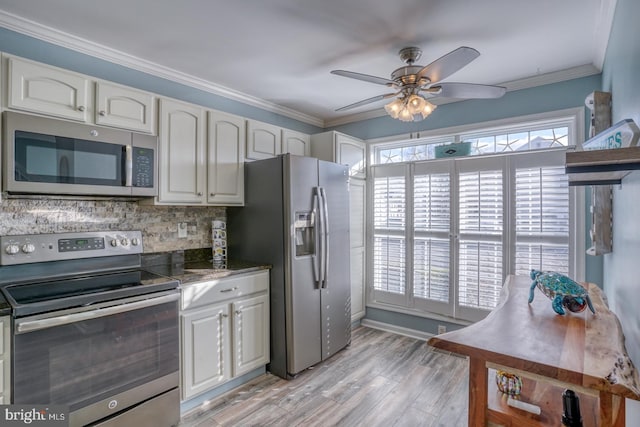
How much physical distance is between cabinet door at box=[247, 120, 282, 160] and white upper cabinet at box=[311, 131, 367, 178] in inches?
19.9

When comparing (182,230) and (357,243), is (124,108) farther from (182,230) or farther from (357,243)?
(357,243)

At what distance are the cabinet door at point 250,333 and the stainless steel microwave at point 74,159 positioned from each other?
112 cm

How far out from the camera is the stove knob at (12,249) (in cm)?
189

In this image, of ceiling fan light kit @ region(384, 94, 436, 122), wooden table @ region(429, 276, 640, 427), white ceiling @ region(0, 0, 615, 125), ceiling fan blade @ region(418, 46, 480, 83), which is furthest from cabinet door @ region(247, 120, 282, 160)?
wooden table @ region(429, 276, 640, 427)

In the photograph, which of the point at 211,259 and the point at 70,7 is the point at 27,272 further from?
the point at 70,7

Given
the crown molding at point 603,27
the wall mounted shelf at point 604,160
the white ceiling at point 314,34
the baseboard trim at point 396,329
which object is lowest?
the baseboard trim at point 396,329

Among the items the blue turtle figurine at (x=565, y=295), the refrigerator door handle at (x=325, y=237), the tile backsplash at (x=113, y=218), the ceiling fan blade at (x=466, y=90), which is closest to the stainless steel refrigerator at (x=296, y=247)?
the refrigerator door handle at (x=325, y=237)

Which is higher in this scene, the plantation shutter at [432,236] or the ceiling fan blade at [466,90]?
the ceiling fan blade at [466,90]

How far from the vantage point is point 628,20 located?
1.39 metres

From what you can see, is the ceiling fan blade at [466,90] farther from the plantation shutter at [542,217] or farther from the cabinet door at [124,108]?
the cabinet door at [124,108]

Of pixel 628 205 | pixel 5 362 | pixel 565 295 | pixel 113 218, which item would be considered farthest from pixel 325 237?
pixel 5 362

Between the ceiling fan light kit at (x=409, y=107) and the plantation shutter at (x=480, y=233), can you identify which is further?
the plantation shutter at (x=480, y=233)

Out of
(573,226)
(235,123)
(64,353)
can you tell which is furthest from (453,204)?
(64,353)

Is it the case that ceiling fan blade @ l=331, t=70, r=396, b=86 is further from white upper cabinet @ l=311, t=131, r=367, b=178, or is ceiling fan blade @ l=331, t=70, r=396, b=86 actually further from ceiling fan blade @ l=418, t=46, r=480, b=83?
white upper cabinet @ l=311, t=131, r=367, b=178
